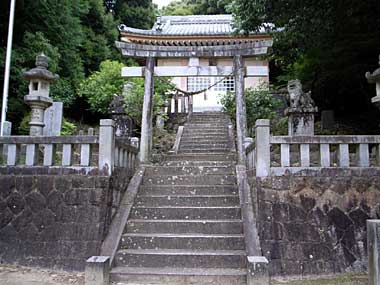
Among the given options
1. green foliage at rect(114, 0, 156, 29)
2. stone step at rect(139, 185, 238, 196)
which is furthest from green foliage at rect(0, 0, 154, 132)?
stone step at rect(139, 185, 238, 196)

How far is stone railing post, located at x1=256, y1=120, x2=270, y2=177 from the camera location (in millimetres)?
5423

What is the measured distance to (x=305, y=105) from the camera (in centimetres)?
924

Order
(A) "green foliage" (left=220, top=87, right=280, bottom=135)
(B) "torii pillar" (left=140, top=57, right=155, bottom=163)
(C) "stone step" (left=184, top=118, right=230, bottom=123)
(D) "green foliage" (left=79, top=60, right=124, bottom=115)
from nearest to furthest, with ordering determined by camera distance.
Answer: (B) "torii pillar" (left=140, top=57, right=155, bottom=163), (A) "green foliage" (left=220, top=87, right=280, bottom=135), (D) "green foliage" (left=79, top=60, right=124, bottom=115), (C) "stone step" (left=184, top=118, right=230, bottom=123)

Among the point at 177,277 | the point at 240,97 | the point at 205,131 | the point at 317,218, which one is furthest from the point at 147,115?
the point at 317,218

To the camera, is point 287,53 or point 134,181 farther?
point 287,53

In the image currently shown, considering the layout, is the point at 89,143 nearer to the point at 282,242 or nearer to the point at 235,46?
the point at 282,242

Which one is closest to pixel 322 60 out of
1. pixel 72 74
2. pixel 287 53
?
pixel 287 53

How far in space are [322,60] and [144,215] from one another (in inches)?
323

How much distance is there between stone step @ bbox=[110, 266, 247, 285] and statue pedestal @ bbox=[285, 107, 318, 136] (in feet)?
17.6

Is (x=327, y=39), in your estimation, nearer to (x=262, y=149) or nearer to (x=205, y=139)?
(x=205, y=139)

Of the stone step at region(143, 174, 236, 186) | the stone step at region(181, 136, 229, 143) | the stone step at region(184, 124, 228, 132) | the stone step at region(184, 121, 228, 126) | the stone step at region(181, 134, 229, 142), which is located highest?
the stone step at region(184, 121, 228, 126)

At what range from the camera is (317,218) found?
5.21m

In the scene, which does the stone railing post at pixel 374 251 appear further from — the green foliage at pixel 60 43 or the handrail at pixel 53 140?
the green foliage at pixel 60 43

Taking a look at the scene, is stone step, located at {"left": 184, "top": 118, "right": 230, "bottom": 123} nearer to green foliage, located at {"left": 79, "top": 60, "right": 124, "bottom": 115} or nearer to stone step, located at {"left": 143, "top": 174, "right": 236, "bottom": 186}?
green foliage, located at {"left": 79, "top": 60, "right": 124, "bottom": 115}
